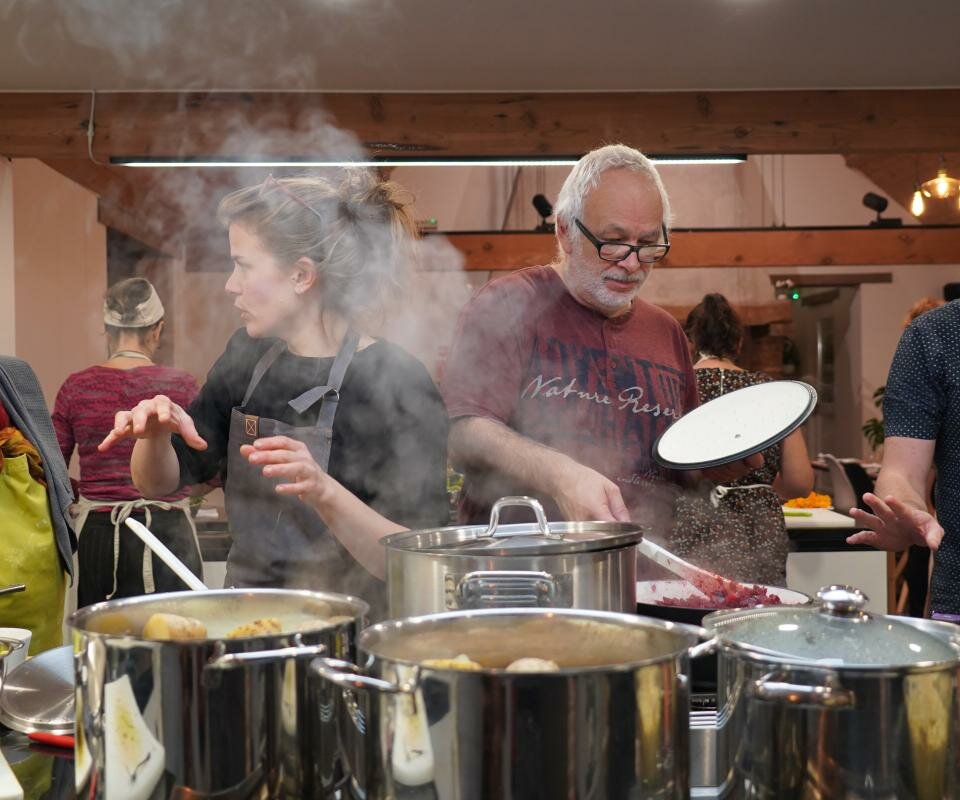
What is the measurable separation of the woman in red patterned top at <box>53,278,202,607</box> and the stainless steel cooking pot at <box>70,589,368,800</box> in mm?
3169

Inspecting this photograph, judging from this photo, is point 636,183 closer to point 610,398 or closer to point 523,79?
point 610,398

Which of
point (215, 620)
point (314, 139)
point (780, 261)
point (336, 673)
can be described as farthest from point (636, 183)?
point (780, 261)

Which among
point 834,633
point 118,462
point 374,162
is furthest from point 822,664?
point 374,162

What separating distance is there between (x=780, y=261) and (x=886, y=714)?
8178mm

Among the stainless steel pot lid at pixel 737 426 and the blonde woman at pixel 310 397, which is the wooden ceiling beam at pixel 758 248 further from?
the stainless steel pot lid at pixel 737 426

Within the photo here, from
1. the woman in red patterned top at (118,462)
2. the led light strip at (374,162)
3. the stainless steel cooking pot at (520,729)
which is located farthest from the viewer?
the led light strip at (374,162)

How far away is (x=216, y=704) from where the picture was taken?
31.9 inches

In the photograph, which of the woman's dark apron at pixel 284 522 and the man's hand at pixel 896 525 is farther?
the woman's dark apron at pixel 284 522

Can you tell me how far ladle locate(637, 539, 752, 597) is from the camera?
1.33 metres

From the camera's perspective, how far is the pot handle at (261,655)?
2.62ft

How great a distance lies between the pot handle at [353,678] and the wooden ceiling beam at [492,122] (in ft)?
16.6

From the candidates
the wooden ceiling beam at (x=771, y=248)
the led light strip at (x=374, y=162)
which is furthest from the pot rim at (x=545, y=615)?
the wooden ceiling beam at (x=771, y=248)

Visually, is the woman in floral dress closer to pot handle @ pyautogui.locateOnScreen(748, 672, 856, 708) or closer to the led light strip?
the led light strip

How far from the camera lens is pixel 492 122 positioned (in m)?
5.77
